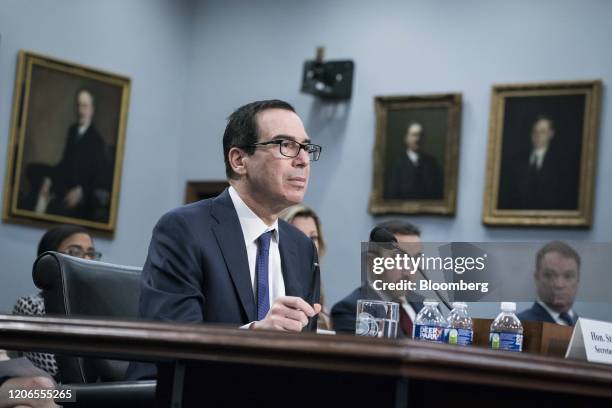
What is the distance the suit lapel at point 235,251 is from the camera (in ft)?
11.0

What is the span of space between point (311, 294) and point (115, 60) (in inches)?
248

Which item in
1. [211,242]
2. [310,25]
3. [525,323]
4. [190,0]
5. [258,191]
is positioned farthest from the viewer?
[190,0]

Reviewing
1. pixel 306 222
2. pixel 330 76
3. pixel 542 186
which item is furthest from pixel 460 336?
pixel 330 76

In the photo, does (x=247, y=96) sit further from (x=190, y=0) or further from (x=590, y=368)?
(x=590, y=368)

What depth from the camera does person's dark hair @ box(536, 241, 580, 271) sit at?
3033 millimetres

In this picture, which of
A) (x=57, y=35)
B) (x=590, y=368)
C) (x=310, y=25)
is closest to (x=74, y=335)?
(x=590, y=368)

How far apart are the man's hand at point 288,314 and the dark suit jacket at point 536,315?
0.81 meters

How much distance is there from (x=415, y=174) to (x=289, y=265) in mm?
5524

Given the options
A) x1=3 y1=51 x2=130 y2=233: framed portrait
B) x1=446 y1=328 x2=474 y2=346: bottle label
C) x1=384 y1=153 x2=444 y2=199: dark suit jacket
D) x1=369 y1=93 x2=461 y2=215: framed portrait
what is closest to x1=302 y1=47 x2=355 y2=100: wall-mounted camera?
x1=369 y1=93 x2=461 y2=215: framed portrait

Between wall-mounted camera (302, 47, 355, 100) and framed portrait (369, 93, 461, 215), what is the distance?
0.35m

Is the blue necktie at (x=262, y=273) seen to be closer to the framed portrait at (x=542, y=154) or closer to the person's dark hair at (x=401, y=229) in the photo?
the person's dark hair at (x=401, y=229)

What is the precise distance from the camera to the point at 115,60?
9609mm

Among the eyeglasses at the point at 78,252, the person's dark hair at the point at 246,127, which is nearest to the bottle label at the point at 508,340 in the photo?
the person's dark hair at the point at 246,127

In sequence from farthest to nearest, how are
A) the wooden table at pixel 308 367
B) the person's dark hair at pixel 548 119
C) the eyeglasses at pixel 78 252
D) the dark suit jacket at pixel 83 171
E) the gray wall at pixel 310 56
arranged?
1. the dark suit jacket at pixel 83 171
2. the gray wall at pixel 310 56
3. the person's dark hair at pixel 548 119
4. the eyeglasses at pixel 78 252
5. the wooden table at pixel 308 367
